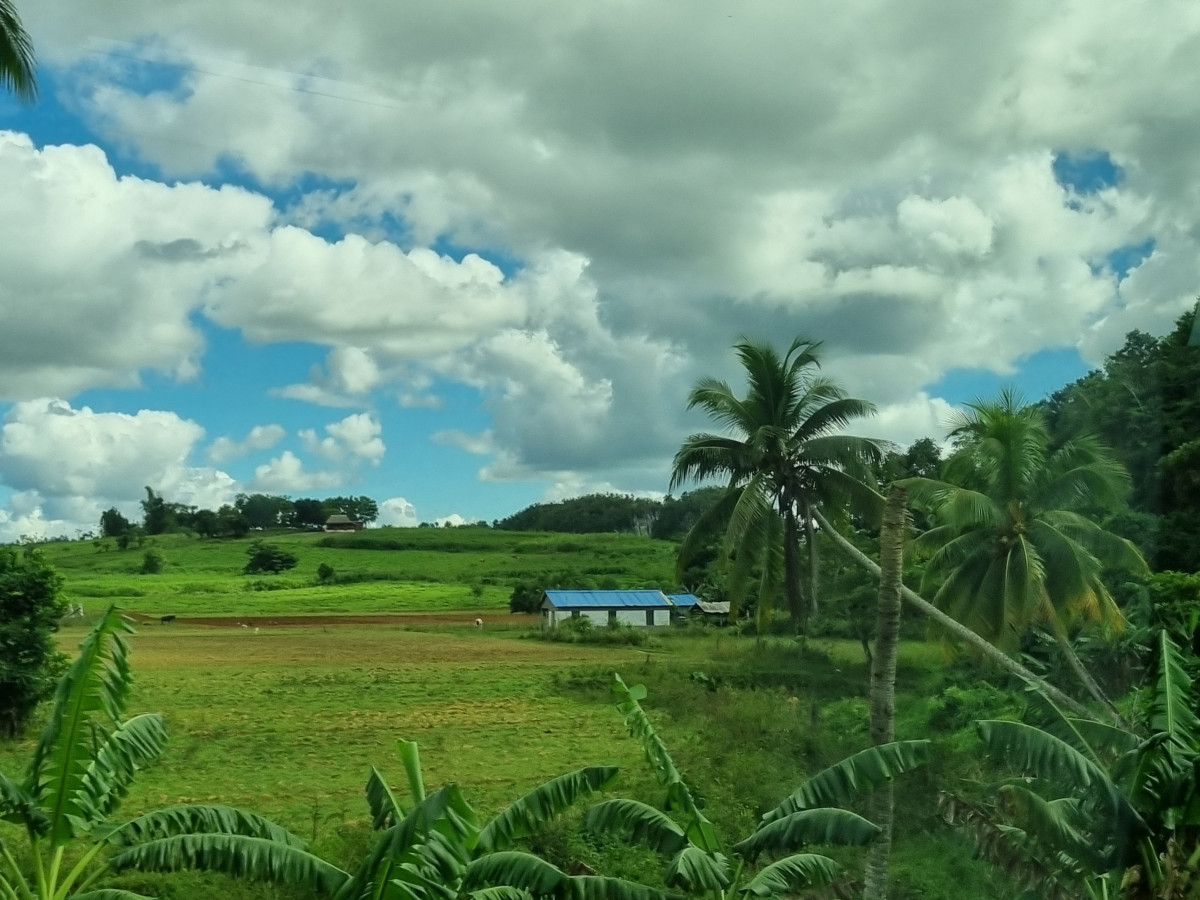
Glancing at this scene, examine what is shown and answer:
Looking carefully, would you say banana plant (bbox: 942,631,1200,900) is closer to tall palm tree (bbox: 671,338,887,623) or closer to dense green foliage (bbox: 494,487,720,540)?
tall palm tree (bbox: 671,338,887,623)

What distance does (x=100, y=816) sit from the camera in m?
5.72

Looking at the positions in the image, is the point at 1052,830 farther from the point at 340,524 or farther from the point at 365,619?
the point at 365,619

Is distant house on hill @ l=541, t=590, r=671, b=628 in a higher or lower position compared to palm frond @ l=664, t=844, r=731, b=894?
higher

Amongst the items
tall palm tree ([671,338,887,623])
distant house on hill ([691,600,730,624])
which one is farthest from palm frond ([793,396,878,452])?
distant house on hill ([691,600,730,624])

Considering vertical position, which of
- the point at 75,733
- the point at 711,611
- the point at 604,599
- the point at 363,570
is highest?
the point at 363,570

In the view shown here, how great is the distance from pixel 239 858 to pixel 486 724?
700 centimetres

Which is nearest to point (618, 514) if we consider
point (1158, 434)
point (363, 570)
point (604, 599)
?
point (604, 599)

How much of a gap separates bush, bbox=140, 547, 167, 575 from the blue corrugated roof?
5.46 m

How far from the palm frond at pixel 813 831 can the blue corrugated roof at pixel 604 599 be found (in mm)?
10426

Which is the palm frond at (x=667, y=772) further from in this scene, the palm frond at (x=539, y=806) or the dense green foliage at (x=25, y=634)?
the dense green foliage at (x=25, y=634)

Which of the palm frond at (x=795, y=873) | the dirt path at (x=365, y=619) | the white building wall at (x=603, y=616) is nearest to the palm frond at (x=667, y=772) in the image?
the palm frond at (x=795, y=873)

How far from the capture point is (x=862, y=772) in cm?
582

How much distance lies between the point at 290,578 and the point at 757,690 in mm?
6453

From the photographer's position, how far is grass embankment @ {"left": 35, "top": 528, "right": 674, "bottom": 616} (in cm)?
1297
